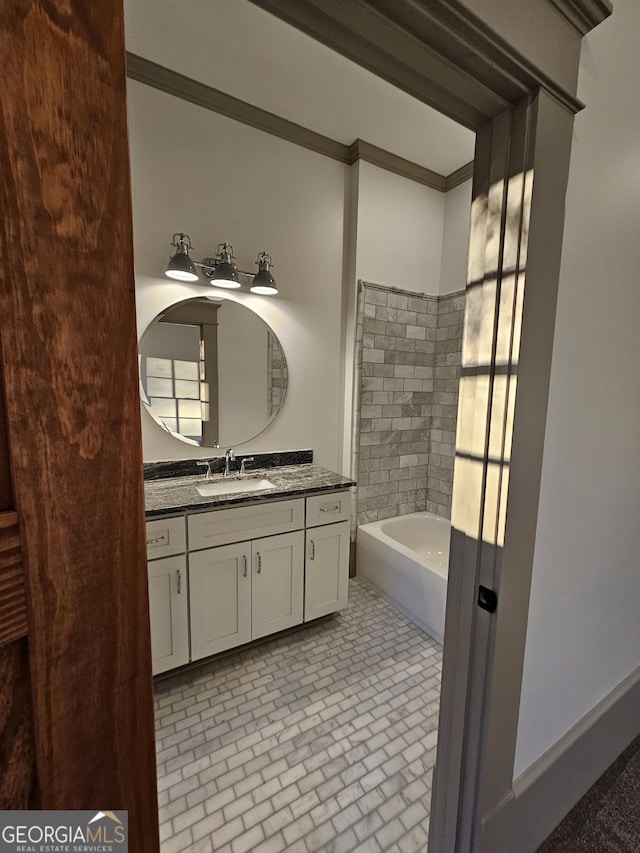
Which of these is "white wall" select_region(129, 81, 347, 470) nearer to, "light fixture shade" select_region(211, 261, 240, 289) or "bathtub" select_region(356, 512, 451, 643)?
"light fixture shade" select_region(211, 261, 240, 289)

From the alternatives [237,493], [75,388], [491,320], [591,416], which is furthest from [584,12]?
[237,493]

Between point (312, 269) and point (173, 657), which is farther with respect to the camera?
point (312, 269)

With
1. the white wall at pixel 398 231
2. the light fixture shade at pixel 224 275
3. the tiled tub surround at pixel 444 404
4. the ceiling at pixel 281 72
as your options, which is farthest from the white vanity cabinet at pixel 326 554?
the ceiling at pixel 281 72

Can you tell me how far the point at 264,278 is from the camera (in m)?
2.19

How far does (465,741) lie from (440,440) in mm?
2216

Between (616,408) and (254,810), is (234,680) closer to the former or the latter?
(254,810)

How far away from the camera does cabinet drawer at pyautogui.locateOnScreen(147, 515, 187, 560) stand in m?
1.66

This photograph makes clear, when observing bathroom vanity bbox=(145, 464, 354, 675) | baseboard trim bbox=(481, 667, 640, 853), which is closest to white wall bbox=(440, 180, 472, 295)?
bathroom vanity bbox=(145, 464, 354, 675)

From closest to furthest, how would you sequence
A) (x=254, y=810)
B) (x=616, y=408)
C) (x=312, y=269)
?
1. (x=616, y=408)
2. (x=254, y=810)
3. (x=312, y=269)

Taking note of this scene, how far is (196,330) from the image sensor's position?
220cm

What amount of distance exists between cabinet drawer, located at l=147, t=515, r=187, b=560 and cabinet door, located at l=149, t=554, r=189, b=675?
0.12ft

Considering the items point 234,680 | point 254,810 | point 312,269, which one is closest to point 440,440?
point 312,269

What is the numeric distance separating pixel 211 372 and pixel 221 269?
0.59m

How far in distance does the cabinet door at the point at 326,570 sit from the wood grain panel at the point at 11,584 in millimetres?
1772
